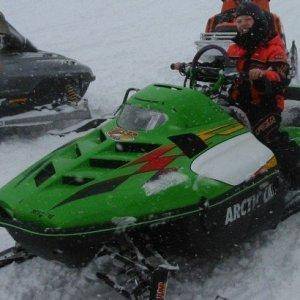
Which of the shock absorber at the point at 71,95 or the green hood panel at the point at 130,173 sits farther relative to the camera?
the shock absorber at the point at 71,95

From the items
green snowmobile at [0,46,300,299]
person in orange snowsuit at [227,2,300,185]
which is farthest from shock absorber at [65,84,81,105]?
green snowmobile at [0,46,300,299]

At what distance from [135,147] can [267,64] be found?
1.45 m

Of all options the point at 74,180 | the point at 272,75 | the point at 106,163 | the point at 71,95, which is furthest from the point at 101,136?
the point at 71,95

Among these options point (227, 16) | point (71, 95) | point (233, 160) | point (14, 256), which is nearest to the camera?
point (233, 160)

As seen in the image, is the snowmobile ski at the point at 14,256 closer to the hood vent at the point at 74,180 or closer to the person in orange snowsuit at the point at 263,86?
the hood vent at the point at 74,180

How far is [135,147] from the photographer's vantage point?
3193mm

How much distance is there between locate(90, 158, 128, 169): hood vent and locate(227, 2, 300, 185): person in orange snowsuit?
4.31 feet

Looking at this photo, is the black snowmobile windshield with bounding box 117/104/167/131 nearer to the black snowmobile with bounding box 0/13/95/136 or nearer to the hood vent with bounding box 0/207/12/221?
the hood vent with bounding box 0/207/12/221

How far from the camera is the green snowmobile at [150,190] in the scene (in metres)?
2.82

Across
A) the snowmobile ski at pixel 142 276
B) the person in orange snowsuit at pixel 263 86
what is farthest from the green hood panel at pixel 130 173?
the person in orange snowsuit at pixel 263 86

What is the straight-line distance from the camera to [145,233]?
3176mm

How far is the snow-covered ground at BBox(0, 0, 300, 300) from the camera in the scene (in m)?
3.41

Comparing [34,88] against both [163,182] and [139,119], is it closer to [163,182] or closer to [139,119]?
[139,119]

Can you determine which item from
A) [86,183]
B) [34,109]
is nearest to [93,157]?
[86,183]
